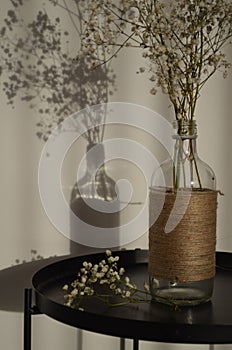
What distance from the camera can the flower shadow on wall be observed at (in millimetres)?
1324

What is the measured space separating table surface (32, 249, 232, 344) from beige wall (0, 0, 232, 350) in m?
0.20

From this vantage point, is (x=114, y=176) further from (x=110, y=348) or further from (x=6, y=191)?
(x=110, y=348)

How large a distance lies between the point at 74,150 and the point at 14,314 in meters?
0.41

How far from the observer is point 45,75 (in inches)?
53.2

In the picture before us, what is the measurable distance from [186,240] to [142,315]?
0.54 feet

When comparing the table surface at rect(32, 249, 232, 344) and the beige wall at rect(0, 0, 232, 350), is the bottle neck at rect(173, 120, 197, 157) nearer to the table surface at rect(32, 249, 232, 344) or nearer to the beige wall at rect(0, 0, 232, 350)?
the table surface at rect(32, 249, 232, 344)

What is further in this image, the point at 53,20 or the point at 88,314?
the point at 53,20

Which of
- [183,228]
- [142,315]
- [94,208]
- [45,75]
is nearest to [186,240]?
[183,228]

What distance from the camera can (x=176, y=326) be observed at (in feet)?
2.73

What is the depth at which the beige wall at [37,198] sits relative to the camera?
135 cm

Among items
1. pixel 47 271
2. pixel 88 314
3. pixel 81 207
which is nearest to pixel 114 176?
pixel 81 207

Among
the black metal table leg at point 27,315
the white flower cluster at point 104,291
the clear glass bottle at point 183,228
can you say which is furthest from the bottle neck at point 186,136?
the black metal table leg at point 27,315

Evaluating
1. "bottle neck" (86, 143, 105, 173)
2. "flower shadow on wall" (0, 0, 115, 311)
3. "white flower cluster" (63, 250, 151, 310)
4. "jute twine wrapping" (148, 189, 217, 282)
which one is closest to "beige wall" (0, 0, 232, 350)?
"flower shadow on wall" (0, 0, 115, 311)

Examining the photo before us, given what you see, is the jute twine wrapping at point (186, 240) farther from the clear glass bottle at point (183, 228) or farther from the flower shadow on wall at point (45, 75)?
the flower shadow on wall at point (45, 75)
